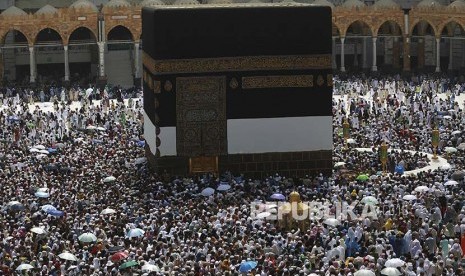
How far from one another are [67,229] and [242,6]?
32.0ft

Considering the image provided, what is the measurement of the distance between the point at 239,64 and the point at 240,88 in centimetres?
65

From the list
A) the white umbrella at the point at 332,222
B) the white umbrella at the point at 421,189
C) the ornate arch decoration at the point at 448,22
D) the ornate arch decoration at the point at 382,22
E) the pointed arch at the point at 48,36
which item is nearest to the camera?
the white umbrella at the point at 332,222

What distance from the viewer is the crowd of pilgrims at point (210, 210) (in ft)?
58.7

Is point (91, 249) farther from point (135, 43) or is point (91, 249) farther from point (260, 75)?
point (135, 43)

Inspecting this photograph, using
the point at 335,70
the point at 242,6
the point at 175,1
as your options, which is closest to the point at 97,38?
the point at 175,1

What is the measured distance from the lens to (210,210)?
22.1 metres

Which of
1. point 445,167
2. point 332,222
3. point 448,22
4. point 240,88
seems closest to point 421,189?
point 332,222

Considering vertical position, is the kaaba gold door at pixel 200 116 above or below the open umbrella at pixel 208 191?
above

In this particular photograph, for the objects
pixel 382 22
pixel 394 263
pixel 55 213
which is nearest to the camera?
pixel 394 263

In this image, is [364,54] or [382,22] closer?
[382,22]

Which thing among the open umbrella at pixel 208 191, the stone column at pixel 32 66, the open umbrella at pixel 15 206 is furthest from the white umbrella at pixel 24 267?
the stone column at pixel 32 66

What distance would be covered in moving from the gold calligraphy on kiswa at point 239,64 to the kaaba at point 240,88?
0.03 meters

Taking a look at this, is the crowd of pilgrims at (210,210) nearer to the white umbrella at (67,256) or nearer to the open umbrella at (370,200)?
the open umbrella at (370,200)

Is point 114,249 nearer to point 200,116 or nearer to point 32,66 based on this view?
point 200,116
